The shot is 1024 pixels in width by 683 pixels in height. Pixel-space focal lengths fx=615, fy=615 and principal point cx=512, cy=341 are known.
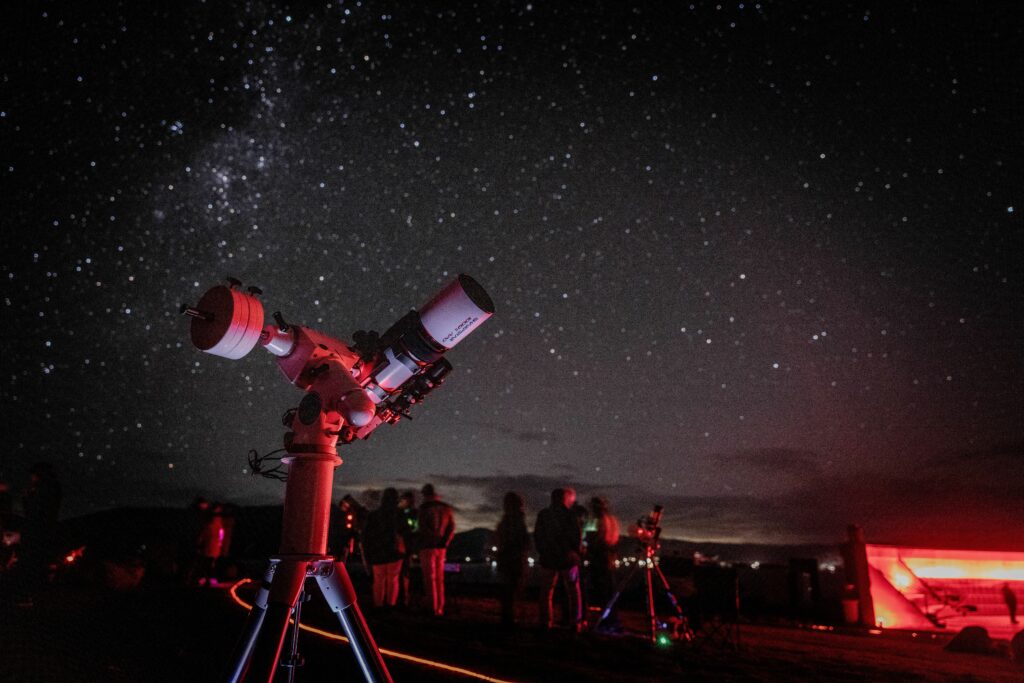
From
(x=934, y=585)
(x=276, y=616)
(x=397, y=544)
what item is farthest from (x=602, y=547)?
(x=934, y=585)

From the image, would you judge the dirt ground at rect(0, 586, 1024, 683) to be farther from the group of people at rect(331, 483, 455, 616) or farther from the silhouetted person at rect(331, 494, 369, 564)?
the silhouetted person at rect(331, 494, 369, 564)

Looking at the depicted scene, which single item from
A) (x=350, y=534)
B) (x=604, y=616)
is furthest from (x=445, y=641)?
(x=350, y=534)

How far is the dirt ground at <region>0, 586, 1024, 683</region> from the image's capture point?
4.95 m

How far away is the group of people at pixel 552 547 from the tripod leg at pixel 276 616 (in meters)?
6.48

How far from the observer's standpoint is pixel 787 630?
1161cm

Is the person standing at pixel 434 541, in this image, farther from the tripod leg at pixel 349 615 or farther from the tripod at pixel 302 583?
the tripod leg at pixel 349 615

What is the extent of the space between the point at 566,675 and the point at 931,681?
4.10m

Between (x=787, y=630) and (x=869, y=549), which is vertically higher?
(x=869, y=549)

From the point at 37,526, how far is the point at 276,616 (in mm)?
9103

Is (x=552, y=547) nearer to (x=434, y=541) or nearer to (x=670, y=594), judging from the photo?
(x=670, y=594)

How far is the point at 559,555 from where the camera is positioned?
8.86 metres

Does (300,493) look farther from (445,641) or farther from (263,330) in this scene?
(445,641)

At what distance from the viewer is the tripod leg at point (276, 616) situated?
257 centimetres

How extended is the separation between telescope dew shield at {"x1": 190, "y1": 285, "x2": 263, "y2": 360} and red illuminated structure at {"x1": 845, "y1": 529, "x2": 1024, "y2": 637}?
1464 centimetres
